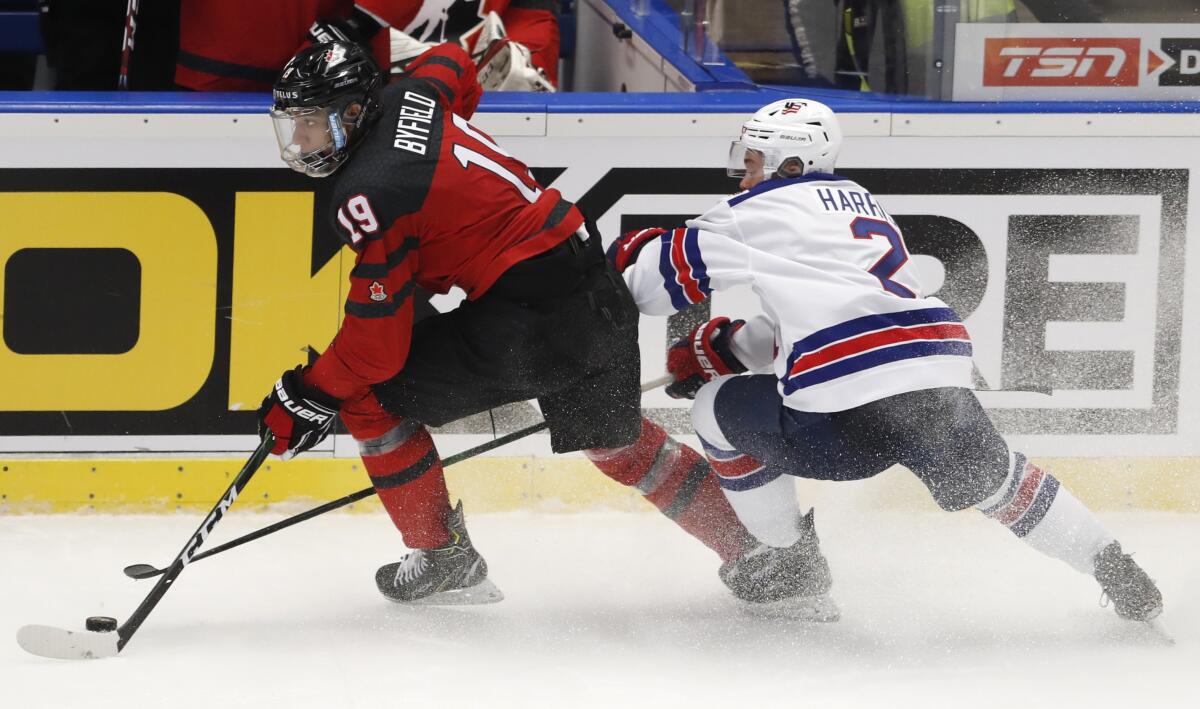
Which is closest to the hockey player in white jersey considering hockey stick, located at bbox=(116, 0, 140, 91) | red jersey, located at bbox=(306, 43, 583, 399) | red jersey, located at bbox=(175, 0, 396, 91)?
red jersey, located at bbox=(306, 43, 583, 399)

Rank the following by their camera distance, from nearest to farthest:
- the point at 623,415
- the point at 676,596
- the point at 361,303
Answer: the point at 361,303 → the point at 623,415 → the point at 676,596

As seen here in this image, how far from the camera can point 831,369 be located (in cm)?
256

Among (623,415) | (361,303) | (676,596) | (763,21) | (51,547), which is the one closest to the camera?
(361,303)

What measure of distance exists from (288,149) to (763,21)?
166 cm

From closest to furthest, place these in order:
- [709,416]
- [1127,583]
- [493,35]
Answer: [1127,583] < [709,416] < [493,35]

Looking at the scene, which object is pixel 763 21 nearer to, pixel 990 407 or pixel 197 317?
pixel 990 407

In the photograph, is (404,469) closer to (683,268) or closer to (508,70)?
(683,268)

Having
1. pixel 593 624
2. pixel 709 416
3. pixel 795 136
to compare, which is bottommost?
pixel 593 624

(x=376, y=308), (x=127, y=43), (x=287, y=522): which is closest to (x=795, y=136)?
(x=376, y=308)

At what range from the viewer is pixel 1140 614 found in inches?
105

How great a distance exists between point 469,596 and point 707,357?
2.13 feet

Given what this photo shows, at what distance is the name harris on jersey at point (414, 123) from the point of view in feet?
8.47

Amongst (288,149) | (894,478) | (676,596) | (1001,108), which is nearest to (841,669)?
(676,596)

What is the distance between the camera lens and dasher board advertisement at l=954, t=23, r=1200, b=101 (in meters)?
3.56
